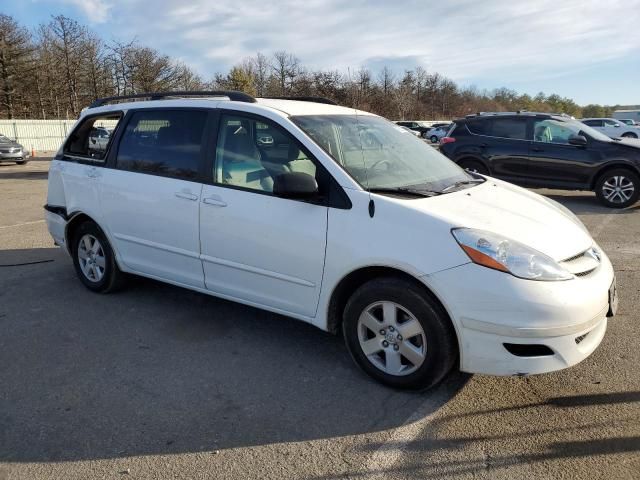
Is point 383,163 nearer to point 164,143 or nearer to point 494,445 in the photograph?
point 164,143

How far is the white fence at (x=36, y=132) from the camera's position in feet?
109

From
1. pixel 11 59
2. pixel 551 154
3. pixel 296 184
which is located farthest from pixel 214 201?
pixel 11 59

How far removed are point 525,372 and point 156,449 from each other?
6.71ft

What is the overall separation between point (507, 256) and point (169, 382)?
226 cm

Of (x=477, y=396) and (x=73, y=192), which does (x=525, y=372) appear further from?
(x=73, y=192)

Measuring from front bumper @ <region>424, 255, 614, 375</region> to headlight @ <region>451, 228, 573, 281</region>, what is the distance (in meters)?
0.04

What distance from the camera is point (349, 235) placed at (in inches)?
129

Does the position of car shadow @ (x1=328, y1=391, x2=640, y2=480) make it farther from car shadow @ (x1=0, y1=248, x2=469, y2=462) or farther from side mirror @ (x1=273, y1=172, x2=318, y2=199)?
side mirror @ (x1=273, y1=172, x2=318, y2=199)

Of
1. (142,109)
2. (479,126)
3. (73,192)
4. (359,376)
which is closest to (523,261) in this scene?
(359,376)

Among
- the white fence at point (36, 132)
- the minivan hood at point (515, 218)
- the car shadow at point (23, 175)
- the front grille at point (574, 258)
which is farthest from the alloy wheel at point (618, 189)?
the white fence at point (36, 132)

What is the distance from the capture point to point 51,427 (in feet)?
9.66

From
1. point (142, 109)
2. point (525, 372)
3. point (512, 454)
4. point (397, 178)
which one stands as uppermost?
point (142, 109)

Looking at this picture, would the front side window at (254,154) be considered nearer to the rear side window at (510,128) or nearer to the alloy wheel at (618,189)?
the rear side window at (510,128)

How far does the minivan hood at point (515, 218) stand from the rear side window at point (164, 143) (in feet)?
6.34
